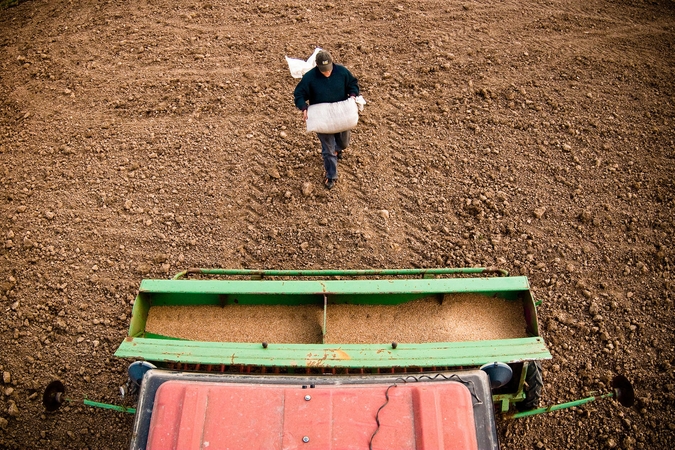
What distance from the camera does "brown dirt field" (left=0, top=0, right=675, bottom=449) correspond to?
4719 millimetres

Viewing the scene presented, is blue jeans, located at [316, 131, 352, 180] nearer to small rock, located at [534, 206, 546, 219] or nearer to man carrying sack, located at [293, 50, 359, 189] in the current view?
man carrying sack, located at [293, 50, 359, 189]

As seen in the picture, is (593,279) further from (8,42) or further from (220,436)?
(8,42)

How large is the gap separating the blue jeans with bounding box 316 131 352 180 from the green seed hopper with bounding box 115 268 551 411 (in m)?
1.56

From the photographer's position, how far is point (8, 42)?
7.38 meters

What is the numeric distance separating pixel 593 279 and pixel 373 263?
216 centimetres

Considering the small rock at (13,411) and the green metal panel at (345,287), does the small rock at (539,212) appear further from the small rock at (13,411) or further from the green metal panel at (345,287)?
the small rock at (13,411)

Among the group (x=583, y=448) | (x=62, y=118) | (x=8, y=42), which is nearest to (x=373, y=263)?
(x=583, y=448)

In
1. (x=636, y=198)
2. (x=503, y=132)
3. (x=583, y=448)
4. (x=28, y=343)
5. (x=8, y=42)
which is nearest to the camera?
(x=583, y=448)

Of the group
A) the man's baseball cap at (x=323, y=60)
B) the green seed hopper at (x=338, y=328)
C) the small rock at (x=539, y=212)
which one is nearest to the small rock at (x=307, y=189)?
the man's baseball cap at (x=323, y=60)

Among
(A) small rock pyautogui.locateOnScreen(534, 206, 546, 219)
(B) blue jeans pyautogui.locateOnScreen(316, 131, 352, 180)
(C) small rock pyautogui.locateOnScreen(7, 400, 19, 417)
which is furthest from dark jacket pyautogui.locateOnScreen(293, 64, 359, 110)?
(C) small rock pyautogui.locateOnScreen(7, 400, 19, 417)

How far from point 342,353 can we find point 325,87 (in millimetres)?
2522

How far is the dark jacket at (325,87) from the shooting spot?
4.77 meters

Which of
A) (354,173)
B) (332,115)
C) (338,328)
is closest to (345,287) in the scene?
(338,328)

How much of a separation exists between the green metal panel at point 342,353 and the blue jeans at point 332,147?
2362 millimetres
